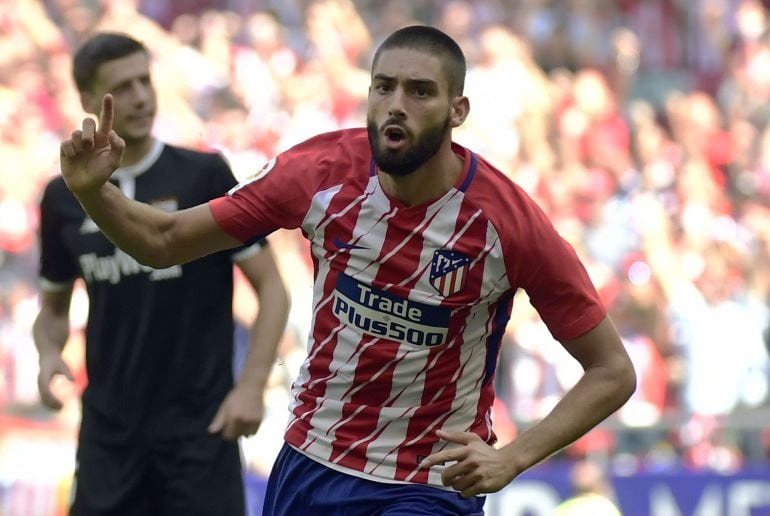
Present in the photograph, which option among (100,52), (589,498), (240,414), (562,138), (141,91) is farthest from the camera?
(562,138)

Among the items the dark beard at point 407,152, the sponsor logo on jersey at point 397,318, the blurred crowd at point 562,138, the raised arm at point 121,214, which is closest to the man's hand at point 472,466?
the sponsor logo on jersey at point 397,318

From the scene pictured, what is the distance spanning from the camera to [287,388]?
11625 millimetres

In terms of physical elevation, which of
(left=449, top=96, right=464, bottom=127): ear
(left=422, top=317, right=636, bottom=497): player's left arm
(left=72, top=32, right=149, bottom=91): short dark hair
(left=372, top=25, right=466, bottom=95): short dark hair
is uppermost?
(left=72, top=32, right=149, bottom=91): short dark hair

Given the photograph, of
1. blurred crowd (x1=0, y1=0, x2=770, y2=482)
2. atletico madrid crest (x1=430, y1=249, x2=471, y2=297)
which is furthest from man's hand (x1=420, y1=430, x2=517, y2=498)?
blurred crowd (x1=0, y1=0, x2=770, y2=482)

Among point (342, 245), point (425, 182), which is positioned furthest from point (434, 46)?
point (342, 245)

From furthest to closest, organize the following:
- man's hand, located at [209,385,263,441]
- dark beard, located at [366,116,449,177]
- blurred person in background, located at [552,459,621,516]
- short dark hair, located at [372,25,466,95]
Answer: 1. blurred person in background, located at [552,459,621,516]
2. man's hand, located at [209,385,263,441]
3. short dark hair, located at [372,25,466,95]
4. dark beard, located at [366,116,449,177]

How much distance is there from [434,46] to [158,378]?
6.68 ft

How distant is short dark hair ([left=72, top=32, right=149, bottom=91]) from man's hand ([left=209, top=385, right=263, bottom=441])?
1.45 meters

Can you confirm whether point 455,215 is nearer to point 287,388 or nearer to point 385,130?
point 385,130

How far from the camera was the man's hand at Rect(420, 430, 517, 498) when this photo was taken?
4.68 m

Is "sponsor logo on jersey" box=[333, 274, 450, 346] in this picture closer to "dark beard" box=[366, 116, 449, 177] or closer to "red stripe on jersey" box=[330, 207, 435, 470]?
"red stripe on jersey" box=[330, 207, 435, 470]

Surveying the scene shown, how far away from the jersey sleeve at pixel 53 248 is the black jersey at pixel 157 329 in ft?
0.65

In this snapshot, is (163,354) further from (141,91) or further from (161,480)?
(141,91)

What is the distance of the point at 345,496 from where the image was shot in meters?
5.00
